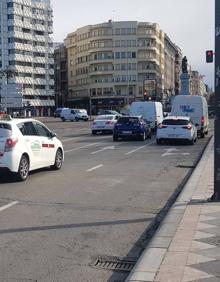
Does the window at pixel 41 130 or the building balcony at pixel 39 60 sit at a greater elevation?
the building balcony at pixel 39 60

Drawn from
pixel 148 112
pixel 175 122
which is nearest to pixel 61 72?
pixel 148 112

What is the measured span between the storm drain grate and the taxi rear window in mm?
7609

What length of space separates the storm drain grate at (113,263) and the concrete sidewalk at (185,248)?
19cm

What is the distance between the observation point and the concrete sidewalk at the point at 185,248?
228 inches

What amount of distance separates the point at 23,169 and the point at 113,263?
767 centimetres

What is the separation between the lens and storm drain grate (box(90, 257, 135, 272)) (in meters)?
6.50

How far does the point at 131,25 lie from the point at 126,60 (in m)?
8.64

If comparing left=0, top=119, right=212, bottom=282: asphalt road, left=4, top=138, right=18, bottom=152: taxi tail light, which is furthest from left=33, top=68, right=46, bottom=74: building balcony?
left=4, top=138, right=18, bottom=152: taxi tail light

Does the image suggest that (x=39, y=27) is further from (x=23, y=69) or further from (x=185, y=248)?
(x=185, y=248)

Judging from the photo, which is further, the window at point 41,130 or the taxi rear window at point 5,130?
the window at point 41,130

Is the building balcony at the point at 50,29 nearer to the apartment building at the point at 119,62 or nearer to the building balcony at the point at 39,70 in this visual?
the apartment building at the point at 119,62

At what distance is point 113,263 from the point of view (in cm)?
671

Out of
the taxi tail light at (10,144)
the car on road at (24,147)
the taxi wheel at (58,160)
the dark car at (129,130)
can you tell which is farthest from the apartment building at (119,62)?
the taxi tail light at (10,144)

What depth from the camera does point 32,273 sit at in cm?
616
